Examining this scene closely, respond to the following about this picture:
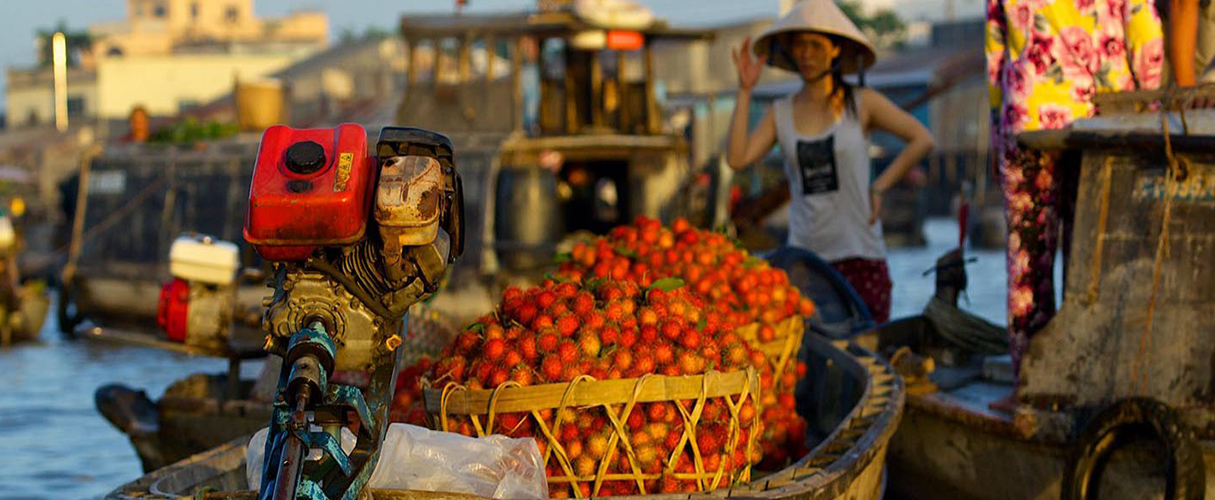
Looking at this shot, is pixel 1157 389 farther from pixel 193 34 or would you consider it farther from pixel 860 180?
pixel 193 34

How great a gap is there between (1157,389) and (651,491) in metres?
1.84

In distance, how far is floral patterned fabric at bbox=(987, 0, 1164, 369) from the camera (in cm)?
494

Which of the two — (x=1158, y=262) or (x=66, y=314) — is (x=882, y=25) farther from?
(x=1158, y=262)

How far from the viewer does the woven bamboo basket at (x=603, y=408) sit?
11.6 feet

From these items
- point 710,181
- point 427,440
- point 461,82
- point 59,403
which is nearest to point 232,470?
point 427,440

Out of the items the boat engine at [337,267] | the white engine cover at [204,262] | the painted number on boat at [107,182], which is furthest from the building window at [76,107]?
the boat engine at [337,267]

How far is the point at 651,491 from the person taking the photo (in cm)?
363

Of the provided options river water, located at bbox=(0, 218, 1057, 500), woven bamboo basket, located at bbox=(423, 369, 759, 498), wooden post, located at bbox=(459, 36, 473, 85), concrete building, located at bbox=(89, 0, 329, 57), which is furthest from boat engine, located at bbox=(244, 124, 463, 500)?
concrete building, located at bbox=(89, 0, 329, 57)

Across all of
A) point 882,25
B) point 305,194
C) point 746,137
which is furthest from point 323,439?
point 882,25

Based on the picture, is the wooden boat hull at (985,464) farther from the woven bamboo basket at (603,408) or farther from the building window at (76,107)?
the building window at (76,107)

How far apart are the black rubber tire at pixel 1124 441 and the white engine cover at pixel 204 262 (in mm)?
4338

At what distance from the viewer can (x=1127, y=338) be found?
461cm

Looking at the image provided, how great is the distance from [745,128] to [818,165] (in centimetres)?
36

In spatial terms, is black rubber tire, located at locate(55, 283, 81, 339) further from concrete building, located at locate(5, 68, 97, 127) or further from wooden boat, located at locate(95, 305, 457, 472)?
concrete building, located at locate(5, 68, 97, 127)
